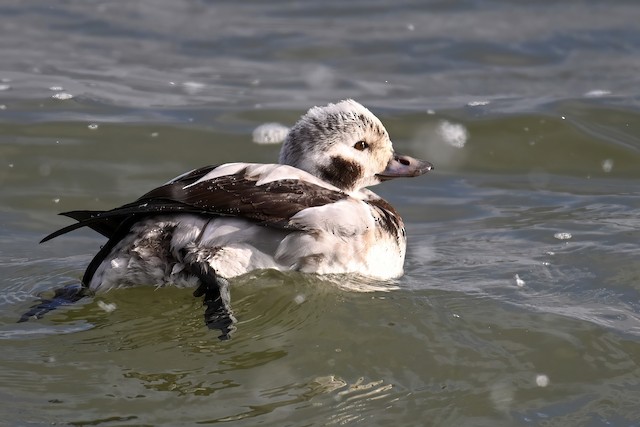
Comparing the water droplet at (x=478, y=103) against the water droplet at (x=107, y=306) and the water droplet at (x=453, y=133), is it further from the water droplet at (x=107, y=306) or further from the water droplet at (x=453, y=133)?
the water droplet at (x=107, y=306)

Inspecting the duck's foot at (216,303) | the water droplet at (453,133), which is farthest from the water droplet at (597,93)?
the duck's foot at (216,303)

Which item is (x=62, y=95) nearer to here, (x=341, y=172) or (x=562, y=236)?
(x=341, y=172)

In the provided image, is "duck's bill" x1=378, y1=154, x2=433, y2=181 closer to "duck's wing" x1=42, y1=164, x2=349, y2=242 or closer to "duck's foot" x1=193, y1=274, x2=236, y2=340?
"duck's wing" x1=42, y1=164, x2=349, y2=242

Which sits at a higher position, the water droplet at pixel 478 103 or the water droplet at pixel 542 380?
the water droplet at pixel 478 103

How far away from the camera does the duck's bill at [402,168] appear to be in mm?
6172

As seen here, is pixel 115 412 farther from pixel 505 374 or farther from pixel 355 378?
pixel 505 374

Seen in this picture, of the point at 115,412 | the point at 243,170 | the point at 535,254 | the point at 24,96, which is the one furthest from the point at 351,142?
the point at 24,96

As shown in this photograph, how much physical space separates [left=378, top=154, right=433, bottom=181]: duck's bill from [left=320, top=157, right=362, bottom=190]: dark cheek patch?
27 cm

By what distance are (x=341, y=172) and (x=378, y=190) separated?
6.35 ft

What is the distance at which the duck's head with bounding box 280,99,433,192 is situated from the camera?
5762mm

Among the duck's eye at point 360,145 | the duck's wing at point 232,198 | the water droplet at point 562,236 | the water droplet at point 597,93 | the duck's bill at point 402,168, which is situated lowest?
the water droplet at point 562,236

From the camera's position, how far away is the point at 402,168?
20.4 ft

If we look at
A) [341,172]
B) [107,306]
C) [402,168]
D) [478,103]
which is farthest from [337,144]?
[478,103]

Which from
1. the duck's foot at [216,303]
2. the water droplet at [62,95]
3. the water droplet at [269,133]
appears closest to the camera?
the duck's foot at [216,303]
